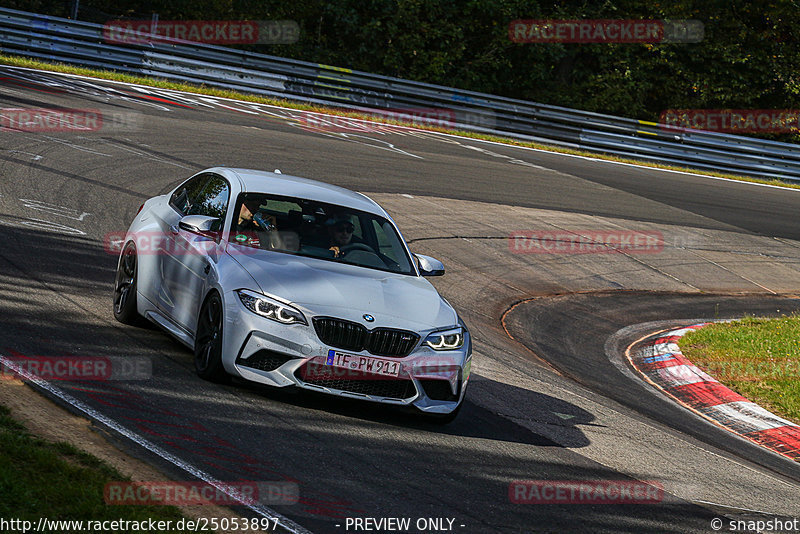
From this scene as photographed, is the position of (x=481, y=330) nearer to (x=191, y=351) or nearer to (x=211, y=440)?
(x=191, y=351)

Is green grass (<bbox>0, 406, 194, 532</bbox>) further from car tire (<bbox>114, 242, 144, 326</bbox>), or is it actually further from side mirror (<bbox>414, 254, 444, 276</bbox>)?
side mirror (<bbox>414, 254, 444, 276</bbox>)

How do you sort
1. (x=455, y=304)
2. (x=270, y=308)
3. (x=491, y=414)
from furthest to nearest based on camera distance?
1. (x=455, y=304)
2. (x=491, y=414)
3. (x=270, y=308)

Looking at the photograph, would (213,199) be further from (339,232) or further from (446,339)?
(446,339)

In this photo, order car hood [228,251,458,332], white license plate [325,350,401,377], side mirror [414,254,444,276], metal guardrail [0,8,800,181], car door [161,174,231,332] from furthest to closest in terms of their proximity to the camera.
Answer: metal guardrail [0,8,800,181]
side mirror [414,254,444,276]
car door [161,174,231,332]
car hood [228,251,458,332]
white license plate [325,350,401,377]

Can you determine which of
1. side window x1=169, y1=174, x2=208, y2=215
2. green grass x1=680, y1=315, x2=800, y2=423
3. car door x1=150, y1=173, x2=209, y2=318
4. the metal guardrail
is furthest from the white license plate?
the metal guardrail

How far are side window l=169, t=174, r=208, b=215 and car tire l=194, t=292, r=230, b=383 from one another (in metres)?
1.58

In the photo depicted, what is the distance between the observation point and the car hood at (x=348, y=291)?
712cm

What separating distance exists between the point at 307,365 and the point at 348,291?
70 cm

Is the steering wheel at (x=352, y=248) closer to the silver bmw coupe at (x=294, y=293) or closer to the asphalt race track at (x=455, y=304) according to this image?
the silver bmw coupe at (x=294, y=293)

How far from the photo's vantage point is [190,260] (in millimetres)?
8031

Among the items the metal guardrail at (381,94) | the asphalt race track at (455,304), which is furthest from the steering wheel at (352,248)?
the metal guardrail at (381,94)

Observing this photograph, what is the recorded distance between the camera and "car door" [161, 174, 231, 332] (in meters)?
7.80

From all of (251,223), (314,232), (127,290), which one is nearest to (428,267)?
(314,232)

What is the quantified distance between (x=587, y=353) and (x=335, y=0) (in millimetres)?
23881
